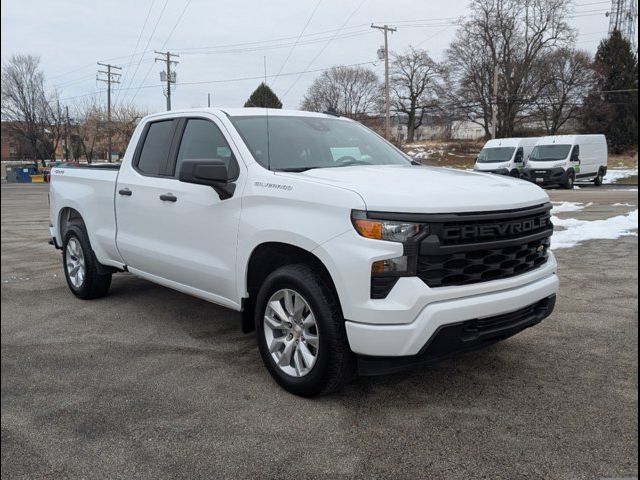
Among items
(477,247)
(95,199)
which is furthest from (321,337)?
(95,199)

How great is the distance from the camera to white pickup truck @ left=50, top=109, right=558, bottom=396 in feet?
9.85

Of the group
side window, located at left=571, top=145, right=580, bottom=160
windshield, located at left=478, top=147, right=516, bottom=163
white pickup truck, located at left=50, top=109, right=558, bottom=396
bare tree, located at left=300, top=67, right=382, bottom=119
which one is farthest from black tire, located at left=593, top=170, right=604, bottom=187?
white pickup truck, located at left=50, top=109, right=558, bottom=396

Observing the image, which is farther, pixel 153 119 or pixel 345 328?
pixel 153 119

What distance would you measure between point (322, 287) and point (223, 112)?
1.86 metres

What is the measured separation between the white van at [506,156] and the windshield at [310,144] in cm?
2259

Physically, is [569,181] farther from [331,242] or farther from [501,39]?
[331,242]

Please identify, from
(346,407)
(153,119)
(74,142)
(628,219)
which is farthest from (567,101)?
(74,142)

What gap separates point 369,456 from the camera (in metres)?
2.80

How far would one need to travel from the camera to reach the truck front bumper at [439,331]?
2.97 metres

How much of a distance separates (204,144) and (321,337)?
2.02m

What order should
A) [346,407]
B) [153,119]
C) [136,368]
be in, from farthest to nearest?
[153,119]
[136,368]
[346,407]

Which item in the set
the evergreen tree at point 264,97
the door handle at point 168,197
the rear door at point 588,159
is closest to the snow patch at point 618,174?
the rear door at point 588,159

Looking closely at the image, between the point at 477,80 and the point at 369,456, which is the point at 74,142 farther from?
the point at 369,456

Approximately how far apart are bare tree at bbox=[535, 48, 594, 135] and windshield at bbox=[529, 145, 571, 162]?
3.96ft
